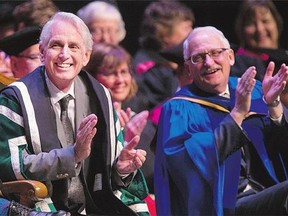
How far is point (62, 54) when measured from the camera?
19.0ft

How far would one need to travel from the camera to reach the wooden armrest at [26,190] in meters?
5.47

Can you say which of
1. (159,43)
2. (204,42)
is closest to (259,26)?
(159,43)

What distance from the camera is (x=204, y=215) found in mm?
6215

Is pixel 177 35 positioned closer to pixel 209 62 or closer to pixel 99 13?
pixel 99 13

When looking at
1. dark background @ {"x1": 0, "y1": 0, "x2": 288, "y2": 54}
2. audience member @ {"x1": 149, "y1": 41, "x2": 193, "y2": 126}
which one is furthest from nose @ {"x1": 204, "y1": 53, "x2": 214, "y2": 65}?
dark background @ {"x1": 0, "y1": 0, "x2": 288, "y2": 54}

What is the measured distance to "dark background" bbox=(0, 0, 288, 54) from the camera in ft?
30.5

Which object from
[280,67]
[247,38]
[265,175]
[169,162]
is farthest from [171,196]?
[247,38]

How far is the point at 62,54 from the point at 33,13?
4.09ft

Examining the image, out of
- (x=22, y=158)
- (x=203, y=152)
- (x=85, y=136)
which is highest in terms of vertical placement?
(x=85, y=136)

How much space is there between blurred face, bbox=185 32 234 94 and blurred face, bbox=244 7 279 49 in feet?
5.63

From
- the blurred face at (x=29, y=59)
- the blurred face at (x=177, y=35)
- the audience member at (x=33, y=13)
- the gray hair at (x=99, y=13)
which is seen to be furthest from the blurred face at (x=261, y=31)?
the blurred face at (x=29, y=59)

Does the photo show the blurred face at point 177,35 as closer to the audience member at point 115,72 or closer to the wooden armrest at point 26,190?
the audience member at point 115,72

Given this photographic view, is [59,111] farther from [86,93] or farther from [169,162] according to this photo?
[169,162]

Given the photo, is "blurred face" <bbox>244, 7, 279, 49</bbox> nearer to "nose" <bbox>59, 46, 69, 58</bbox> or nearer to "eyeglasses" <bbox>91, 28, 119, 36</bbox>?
"eyeglasses" <bbox>91, 28, 119, 36</bbox>
